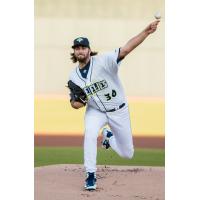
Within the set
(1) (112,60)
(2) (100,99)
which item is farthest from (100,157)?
(1) (112,60)

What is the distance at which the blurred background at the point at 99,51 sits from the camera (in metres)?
5.09

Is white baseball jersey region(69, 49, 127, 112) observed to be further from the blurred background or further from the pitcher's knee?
the pitcher's knee

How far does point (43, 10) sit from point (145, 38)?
1.99 feet

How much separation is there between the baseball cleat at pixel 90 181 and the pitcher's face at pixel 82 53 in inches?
25.3

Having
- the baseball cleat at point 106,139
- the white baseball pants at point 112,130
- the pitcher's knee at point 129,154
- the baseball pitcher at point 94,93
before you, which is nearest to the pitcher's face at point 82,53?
the baseball pitcher at point 94,93

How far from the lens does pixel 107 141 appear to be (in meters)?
5.14

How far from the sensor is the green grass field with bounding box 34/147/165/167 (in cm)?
510

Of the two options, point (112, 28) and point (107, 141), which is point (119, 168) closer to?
point (107, 141)

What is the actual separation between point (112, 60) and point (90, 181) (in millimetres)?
683

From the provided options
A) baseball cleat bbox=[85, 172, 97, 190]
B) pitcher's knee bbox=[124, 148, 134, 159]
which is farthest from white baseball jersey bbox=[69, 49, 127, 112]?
baseball cleat bbox=[85, 172, 97, 190]

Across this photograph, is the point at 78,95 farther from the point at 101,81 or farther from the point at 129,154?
the point at 129,154

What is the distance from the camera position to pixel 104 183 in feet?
16.9

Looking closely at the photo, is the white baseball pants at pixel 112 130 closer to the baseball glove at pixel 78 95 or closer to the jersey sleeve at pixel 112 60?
the baseball glove at pixel 78 95

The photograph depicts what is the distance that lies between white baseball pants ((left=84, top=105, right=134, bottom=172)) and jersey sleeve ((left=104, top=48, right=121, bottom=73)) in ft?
0.77
